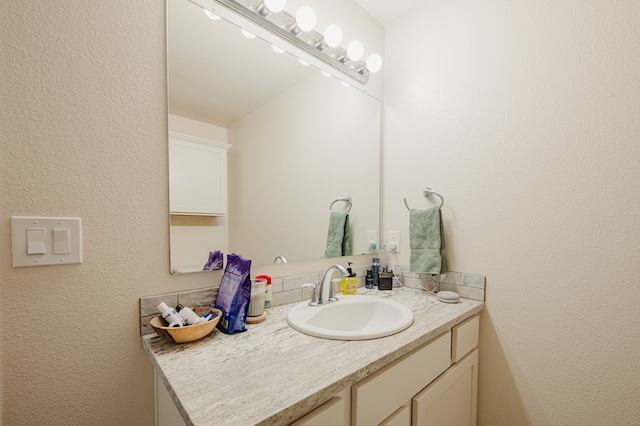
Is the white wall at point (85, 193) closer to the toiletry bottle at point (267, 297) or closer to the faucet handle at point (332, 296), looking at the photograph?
the toiletry bottle at point (267, 297)

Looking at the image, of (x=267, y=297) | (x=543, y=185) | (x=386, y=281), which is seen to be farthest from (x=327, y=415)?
(x=543, y=185)

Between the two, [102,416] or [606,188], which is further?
[606,188]

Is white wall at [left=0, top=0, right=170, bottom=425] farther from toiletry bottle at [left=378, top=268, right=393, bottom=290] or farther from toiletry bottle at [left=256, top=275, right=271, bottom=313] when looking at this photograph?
toiletry bottle at [left=378, top=268, right=393, bottom=290]

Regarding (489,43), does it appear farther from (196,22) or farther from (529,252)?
(196,22)

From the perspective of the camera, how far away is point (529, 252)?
1.10 meters

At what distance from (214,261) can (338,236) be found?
2.13 feet

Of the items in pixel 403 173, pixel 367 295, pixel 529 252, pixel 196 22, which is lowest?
pixel 367 295

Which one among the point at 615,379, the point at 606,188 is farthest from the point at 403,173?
the point at 615,379

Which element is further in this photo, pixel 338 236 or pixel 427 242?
pixel 338 236

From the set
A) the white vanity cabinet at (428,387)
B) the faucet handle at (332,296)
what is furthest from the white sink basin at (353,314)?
the white vanity cabinet at (428,387)

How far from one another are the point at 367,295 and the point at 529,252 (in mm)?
688

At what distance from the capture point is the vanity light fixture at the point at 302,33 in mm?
1015

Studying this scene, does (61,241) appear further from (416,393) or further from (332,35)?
(332,35)

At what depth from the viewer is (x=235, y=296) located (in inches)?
33.3
